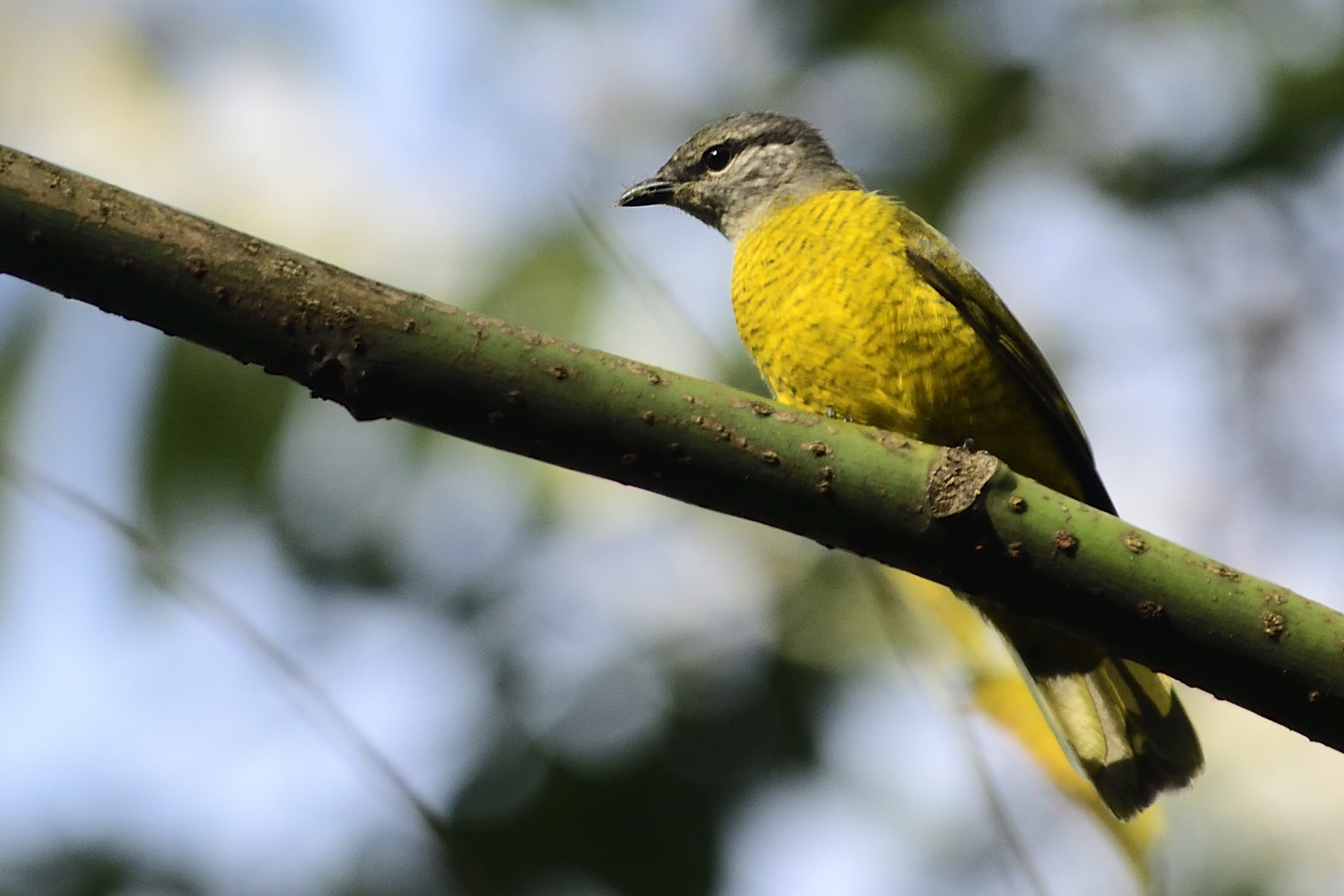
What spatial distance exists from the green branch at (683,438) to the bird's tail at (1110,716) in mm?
1440

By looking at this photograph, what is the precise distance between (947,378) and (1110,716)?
1131mm

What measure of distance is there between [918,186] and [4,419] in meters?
4.01

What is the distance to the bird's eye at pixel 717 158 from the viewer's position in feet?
18.5

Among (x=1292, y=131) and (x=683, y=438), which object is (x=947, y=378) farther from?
(x=1292, y=131)

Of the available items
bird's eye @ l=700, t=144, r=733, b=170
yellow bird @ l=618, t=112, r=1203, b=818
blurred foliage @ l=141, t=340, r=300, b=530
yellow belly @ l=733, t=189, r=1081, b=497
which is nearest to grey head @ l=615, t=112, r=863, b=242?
bird's eye @ l=700, t=144, r=733, b=170

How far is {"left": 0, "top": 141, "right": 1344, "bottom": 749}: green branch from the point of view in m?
2.08

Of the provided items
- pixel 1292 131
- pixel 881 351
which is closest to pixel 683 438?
pixel 881 351

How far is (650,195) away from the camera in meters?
5.72

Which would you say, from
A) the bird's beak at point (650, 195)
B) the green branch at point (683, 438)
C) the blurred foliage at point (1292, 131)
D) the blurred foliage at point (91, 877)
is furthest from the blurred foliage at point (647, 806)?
the blurred foliage at point (1292, 131)

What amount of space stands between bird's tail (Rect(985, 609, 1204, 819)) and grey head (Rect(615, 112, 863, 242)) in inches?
A: 79.3

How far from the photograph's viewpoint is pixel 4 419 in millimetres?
5000

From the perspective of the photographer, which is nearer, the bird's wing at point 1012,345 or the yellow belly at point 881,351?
the yellow belly at point 881,351

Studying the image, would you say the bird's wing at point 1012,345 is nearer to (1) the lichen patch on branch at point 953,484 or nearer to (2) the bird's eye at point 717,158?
(2) the bird's eye at point 717,158

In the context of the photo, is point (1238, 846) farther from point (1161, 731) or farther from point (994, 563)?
point (994, 563)
